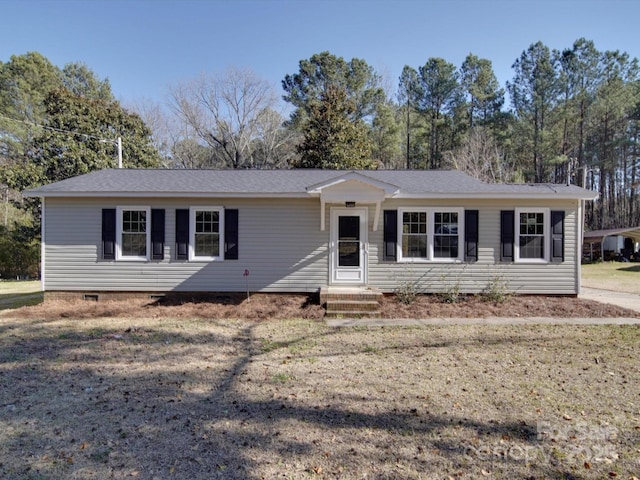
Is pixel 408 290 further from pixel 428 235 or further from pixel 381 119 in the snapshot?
pixel 381 119

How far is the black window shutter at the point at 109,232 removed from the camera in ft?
31.4

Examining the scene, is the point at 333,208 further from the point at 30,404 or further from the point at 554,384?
the point at 30,404

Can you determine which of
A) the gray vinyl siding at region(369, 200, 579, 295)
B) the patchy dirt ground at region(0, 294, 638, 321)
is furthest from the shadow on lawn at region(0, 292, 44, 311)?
the gray vinyl siding at region(369, 200, 579, 295)

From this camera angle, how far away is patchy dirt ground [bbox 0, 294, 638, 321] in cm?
848

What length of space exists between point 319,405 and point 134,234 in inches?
309

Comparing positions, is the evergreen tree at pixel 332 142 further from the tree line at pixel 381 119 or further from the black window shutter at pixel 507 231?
the black window shutter at pixel 507 231

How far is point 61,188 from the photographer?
31.0ft

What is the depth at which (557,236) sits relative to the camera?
9.62 metres

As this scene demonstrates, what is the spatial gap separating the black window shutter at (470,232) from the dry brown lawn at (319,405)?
3.10 metres

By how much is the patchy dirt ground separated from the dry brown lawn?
1617 mm

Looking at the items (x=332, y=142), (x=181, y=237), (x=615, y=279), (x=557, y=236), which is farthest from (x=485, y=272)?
(x=332, y=142)

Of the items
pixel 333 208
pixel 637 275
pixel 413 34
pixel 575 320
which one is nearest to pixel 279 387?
pixel 333 208

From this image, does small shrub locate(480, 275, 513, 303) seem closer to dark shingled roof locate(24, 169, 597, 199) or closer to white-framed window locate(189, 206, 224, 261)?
dark shingled roof locate(24, 169, 597, 199)

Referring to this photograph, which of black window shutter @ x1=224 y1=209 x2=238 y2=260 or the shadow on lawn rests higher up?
black window shutter @ x1=224 y1=209 x2=238 y2=260
